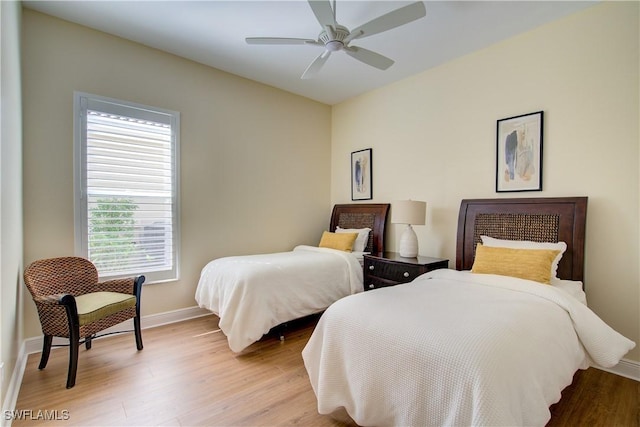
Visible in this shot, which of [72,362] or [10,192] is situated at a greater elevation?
[10,192]

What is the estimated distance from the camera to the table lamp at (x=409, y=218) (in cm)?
327

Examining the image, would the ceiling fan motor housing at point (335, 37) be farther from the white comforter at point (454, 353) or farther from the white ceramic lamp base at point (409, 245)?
the white ceramic lamp base at point (409, 245)

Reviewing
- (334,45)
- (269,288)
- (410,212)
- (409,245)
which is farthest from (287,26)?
(409,245)

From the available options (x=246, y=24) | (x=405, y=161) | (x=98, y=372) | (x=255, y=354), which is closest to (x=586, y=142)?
(x=405, y=161)

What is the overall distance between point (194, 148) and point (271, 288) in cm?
187

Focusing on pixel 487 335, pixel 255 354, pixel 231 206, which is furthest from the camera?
pixel 231 206

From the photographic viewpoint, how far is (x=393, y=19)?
208 centimetres

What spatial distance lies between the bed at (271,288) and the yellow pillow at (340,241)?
0.34 ft

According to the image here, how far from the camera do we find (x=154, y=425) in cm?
175

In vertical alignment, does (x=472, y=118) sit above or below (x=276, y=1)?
below

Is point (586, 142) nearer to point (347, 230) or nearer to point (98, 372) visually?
point (347, 230)

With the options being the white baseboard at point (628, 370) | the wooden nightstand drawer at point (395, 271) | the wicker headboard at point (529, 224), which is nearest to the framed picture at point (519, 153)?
the wicker headboard at point (529, 224)

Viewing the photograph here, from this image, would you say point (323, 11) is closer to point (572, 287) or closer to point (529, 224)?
point (529, 224)

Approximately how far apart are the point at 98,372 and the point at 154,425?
91 centimetres
